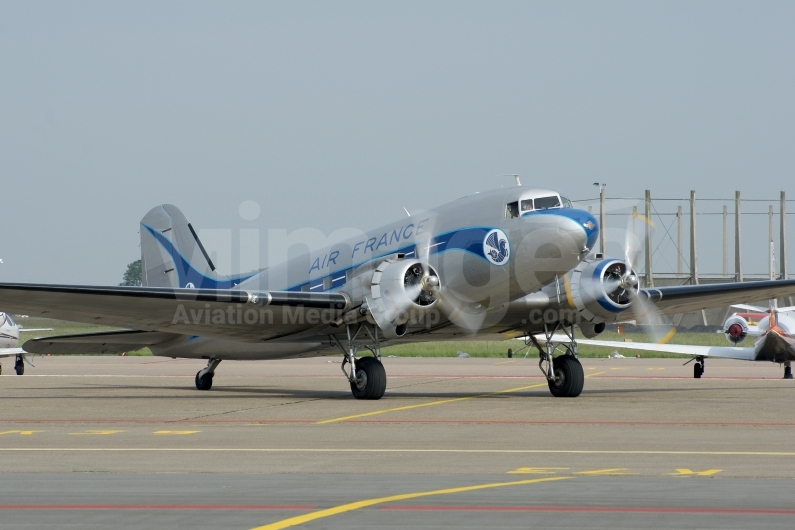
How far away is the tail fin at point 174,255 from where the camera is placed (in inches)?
1217

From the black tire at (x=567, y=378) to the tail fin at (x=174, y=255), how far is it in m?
10.7

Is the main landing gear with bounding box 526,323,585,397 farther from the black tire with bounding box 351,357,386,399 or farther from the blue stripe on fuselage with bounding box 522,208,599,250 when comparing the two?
the black tire with bounding box 351,357,386,399

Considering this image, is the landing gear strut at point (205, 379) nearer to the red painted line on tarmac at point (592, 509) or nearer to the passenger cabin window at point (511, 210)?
the passenger cabin window at point (511, 210)

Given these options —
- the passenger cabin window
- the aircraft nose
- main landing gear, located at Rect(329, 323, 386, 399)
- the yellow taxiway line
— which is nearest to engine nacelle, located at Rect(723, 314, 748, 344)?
the aircraft nose

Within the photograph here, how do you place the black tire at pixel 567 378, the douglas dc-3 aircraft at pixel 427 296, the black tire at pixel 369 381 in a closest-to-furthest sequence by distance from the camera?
1. the douglas dc-3 aircraft at pixel 427 296
2. the black tire at pixel 369 381
3. the black tire at pixel 567 378

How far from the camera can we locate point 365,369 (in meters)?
23.2

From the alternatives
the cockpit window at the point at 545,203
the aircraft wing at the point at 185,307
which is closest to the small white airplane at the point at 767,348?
the cockpit window at the point at 545,203

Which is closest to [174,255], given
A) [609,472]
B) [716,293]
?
[716,293]

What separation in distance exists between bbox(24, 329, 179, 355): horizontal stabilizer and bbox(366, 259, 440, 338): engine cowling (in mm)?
8655

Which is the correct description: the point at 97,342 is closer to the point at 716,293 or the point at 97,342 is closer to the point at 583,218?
the point at 583,218

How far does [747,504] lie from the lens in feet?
28.8

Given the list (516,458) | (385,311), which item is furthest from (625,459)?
(385,311)

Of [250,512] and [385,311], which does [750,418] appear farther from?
[250,512]

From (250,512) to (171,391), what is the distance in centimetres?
2139
